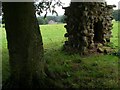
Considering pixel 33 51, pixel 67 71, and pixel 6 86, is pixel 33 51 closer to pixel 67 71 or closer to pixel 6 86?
pixel 6 86

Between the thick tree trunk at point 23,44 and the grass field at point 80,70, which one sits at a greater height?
the thick tree trunk at point 23,44

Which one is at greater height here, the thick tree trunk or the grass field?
the thick tree trunk

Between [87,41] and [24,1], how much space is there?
20.4 ft

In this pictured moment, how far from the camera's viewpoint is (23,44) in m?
7.44

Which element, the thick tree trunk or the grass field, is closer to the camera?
the thick tree trunk

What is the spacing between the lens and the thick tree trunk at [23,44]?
289 inches

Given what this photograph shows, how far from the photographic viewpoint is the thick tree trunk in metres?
7.34

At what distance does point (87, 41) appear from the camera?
13305 mm

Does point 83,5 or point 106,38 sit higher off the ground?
point 83,5

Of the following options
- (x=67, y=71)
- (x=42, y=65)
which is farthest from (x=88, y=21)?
(x=42, y=65)

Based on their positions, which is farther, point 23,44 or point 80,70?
point 80,70

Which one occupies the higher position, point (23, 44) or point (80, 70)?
point (23, 44)

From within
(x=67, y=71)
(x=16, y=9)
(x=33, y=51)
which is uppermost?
(x=16, y=9)

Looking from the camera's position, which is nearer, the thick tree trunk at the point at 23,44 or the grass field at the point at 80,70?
the thick tree trunk at the point at 23,44
